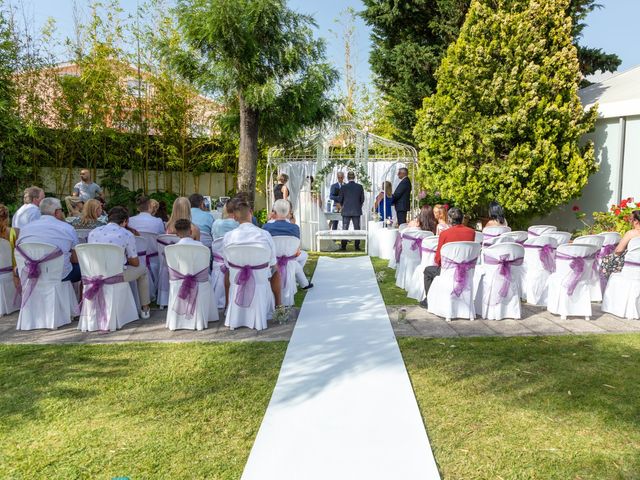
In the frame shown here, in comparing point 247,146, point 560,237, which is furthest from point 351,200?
point 560,237

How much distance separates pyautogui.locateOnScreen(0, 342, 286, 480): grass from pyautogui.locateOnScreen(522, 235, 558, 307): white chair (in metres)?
3.47

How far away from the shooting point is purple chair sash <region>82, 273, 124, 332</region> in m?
5.31

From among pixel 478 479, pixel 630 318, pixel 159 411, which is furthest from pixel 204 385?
pixel 630 318

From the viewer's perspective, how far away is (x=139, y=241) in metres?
6.50

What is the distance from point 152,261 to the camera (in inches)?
270

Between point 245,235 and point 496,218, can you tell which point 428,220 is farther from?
point 245,235

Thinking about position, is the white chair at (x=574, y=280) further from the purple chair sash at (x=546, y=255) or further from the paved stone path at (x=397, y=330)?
the purple chair sash at (x=546, y=255)

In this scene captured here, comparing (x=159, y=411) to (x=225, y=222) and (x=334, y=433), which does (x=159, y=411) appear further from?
(x=225, y=222)

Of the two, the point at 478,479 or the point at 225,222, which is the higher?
the point at 225,222

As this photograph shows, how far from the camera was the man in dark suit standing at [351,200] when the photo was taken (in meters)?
11.2

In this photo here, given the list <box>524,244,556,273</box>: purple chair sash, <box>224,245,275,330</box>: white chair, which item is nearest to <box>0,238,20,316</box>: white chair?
<box>224,245,275,330</box>: white chair

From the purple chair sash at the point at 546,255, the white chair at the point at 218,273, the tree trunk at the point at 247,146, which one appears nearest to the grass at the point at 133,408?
the white chair at the point at 218,273

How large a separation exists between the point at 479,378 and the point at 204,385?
83.5 inches

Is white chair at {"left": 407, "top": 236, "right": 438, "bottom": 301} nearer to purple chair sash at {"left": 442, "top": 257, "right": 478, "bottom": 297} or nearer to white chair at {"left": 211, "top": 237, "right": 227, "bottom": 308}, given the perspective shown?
purple chair sash at {"left": 442, "top": 257, "right": 478, "bottom": 297}
